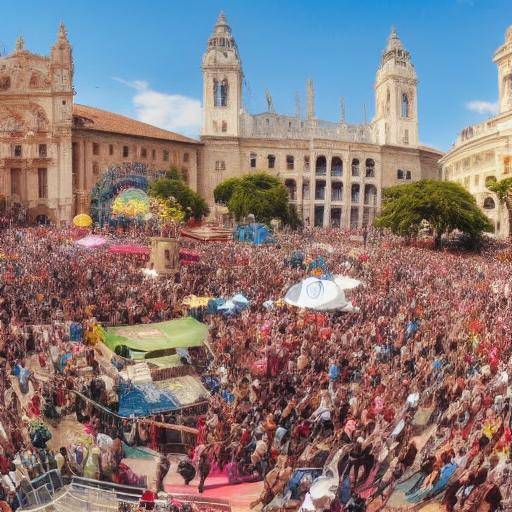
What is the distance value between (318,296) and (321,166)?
4384 centimetres

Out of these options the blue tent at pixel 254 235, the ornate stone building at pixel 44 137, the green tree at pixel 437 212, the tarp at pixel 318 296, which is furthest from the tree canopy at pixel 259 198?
the tarp at pixel 318 296

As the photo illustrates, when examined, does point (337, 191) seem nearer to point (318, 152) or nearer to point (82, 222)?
point (318, 152)

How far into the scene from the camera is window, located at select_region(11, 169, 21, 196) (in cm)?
4897

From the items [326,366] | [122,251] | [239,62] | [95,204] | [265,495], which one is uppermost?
[239,62]

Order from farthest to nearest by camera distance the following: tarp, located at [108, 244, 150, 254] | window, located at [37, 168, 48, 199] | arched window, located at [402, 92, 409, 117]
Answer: arched window, located at [402, 92, 409, 117]
window, located at [37, 168, 48, 199]
tarp, located at [108, 244, 150, 254]

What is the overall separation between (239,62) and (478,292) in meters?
46.6

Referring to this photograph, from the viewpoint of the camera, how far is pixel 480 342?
17.3 metres

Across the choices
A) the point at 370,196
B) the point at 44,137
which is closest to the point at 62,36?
the point at 44,137

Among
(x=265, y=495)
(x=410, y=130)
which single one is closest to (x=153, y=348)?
(x=265, y=495)

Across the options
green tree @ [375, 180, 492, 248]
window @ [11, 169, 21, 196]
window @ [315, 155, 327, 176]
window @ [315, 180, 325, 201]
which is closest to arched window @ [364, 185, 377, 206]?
window @ [315, 180, 325, 201]

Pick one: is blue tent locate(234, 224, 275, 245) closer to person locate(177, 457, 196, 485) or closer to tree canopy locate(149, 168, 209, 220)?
tree canopy locate(149, 168, 209, 220)

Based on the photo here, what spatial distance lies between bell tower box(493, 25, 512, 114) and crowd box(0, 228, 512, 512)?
37.7 m

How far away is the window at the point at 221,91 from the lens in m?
61.4

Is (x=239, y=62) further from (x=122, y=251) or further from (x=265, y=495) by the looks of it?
(x=265, y=495)
